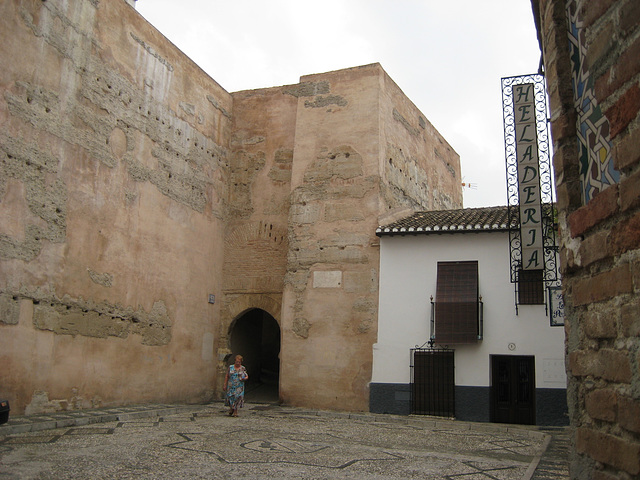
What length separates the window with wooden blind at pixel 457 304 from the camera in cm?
1198

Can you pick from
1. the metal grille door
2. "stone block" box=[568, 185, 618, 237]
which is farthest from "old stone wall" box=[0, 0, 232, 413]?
"stone block" box=[568, 185, 618, 237]

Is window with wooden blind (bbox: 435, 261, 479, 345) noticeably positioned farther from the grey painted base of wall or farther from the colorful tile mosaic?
the colorful tile mosaic

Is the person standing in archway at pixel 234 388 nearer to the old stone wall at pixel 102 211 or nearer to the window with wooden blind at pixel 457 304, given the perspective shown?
the old stone wall at pixel 102 211

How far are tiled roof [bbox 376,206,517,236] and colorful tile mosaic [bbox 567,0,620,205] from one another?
28.9 ft

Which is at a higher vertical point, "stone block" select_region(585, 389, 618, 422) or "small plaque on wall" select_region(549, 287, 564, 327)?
"small plaque on wall" select_region(549, 287, 564, 327)

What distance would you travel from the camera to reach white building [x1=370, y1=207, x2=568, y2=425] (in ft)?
38.2

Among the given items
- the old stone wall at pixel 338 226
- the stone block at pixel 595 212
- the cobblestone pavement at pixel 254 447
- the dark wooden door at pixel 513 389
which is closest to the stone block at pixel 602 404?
the stone block at pixel 595 212

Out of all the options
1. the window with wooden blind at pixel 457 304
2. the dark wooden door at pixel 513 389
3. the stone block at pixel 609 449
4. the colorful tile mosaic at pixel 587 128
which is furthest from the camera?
the window with wooden blind at pixel 457 304

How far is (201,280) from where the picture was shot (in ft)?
46.2

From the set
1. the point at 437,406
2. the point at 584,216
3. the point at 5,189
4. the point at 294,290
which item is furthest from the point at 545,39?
the point at 294,290

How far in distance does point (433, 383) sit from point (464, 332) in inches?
49.0

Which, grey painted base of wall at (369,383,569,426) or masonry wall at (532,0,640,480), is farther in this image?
grey painted base of wall at (369,383,569,426)

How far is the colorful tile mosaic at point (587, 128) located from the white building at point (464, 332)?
333 inches

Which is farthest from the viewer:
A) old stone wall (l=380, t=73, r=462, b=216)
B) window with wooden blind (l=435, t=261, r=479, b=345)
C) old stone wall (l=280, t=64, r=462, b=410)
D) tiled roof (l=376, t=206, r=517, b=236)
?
old stone wall (l=380, t=73, r=462, b=216)
